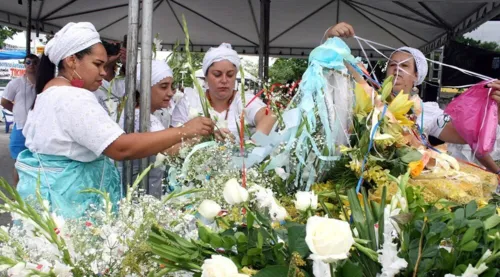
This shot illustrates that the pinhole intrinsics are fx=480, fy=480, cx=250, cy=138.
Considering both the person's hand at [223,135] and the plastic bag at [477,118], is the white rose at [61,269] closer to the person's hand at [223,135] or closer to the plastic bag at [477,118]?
the person's hand at [223,135]

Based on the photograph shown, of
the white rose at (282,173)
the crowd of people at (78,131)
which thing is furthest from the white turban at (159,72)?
the white rose at (282,173)

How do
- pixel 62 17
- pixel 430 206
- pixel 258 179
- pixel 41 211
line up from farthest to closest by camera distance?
pixel 62 17
pixel 258 179
pixel 41 211
pixel 430 206

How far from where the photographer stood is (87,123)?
1.57 metres

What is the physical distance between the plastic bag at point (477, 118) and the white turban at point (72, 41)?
1.58m

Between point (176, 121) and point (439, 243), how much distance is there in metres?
1.82

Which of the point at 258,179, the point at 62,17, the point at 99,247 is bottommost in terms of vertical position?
the point at 99,247

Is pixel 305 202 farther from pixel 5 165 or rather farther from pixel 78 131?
pixel 5 165

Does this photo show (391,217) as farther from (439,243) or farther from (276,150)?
(276,150)

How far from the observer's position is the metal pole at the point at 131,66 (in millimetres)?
2061

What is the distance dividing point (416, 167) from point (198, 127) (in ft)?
2.55

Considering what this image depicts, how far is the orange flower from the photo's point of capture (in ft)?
4.19

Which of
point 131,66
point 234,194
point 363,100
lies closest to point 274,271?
point 234,194

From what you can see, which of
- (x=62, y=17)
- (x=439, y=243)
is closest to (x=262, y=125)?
(x=439, y=243)

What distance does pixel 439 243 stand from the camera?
2.91 ft
